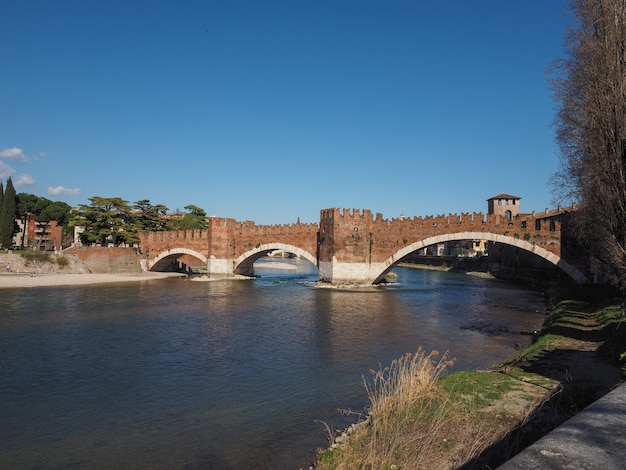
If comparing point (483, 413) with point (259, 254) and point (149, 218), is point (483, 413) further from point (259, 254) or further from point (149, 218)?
point (149, 218)

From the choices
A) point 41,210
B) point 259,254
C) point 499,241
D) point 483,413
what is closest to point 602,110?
point 483,413

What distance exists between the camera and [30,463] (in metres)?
7.08

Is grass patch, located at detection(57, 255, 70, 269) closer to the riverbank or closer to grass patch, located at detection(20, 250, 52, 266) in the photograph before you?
grass patch, located at detection(20, 250, 52, 266)

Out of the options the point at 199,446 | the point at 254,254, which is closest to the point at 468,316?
the point at 199,446

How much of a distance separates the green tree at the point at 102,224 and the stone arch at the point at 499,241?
3223 cm

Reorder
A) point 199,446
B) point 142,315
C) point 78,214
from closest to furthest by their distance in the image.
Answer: point 199,446, point 142,315, point 78,214

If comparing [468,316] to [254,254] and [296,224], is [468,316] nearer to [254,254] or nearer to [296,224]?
[296,224]

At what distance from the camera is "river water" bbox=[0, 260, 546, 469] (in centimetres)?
767

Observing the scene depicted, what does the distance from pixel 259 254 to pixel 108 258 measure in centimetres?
1747

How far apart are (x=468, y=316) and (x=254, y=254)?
82.8 feet

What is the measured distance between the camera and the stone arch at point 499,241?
29.2 m

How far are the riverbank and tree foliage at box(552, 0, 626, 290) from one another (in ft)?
14.0

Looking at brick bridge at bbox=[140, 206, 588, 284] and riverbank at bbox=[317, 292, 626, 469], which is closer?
riverbank at bbox=[317, 292, 626, 469]

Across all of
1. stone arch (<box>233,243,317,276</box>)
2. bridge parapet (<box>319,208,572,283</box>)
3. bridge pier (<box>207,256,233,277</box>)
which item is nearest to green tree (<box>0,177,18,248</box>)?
bridge pier (<box>207,256,233,277</box>)
